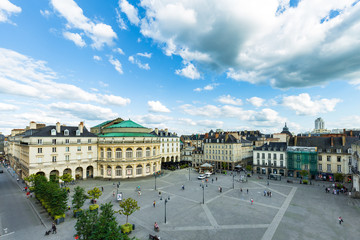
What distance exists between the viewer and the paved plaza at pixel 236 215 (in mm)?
22544

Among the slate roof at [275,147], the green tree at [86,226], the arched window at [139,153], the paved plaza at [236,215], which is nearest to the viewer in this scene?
the green tree at [86,226]

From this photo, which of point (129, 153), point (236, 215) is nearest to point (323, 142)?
point (236, 215)

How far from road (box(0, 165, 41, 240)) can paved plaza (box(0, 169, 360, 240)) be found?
74 cm

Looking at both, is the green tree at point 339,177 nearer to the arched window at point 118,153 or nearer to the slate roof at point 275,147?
the slate roof at point 275,147

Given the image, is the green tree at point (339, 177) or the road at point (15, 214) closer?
the road at point (15, 214)

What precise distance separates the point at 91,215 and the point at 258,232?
67.0ft

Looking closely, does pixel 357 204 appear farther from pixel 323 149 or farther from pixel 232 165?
pixel 232 165

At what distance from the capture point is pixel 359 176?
1384 inches

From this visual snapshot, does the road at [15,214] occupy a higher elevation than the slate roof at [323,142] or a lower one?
lower

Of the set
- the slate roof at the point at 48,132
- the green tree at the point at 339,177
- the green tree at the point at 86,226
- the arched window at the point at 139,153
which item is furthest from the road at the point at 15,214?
the green tree at the point at 339,177

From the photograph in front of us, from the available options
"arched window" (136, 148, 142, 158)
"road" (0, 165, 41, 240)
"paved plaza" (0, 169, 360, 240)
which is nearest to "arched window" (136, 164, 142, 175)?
"arched window" (136, 148, 142, 158)

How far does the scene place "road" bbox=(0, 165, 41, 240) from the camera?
79.5ft

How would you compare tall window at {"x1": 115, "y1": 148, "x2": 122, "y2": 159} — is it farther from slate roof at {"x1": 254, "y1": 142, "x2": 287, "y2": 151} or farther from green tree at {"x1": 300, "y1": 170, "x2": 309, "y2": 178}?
green tree at {"x1": 300, "y1": 170, "x2": 309, "y2": 178}

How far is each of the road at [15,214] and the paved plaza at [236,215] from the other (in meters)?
0.74
